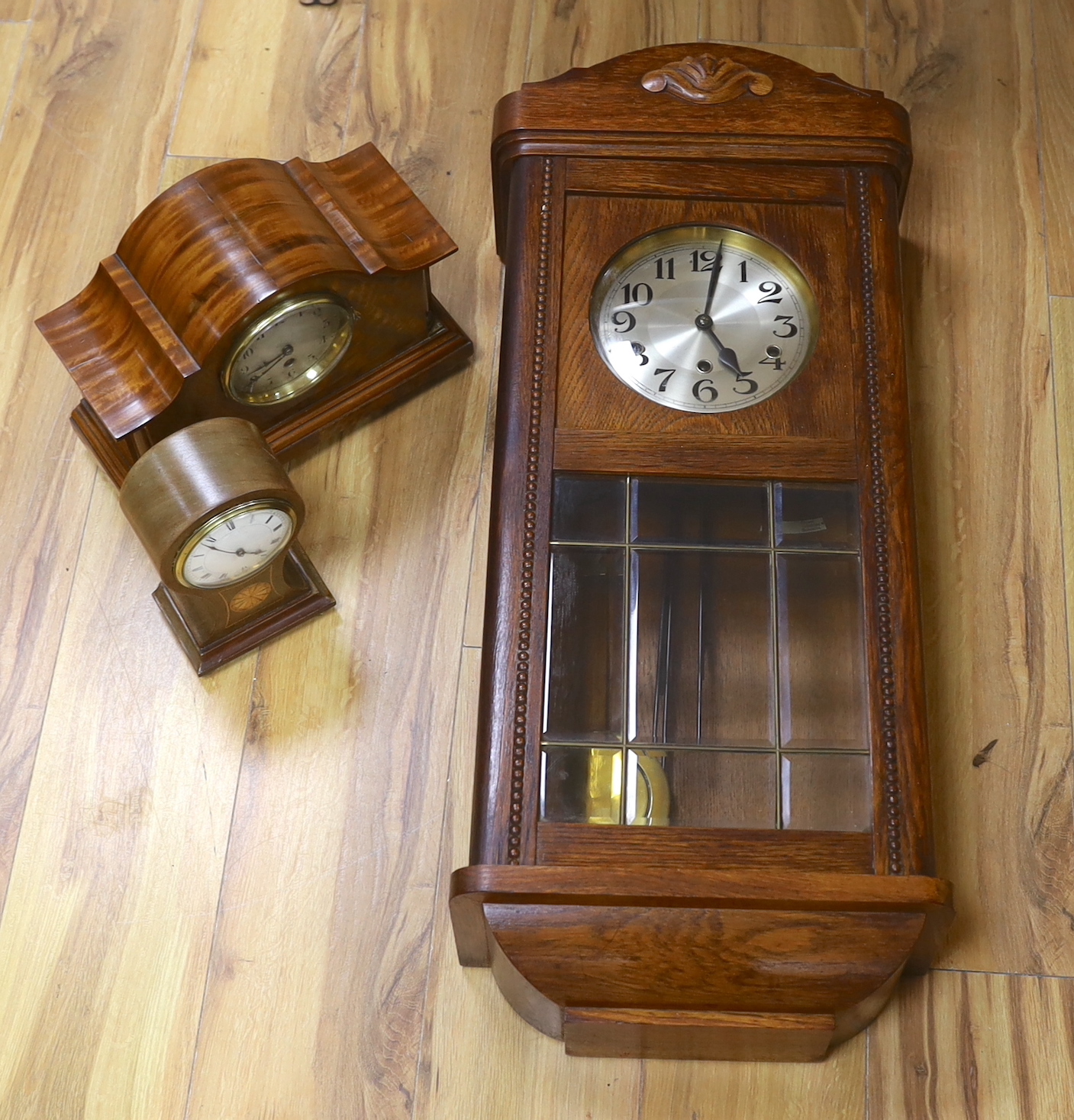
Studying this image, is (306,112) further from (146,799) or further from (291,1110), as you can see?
(291,1110)

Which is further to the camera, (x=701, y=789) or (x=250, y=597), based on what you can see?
(x=250, y=597)

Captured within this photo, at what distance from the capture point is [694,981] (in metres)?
1.32

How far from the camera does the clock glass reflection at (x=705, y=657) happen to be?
1.35m

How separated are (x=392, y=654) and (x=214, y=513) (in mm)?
347

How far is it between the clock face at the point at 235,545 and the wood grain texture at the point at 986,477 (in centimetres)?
79

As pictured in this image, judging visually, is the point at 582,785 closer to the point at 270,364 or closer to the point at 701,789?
the point at 701,789

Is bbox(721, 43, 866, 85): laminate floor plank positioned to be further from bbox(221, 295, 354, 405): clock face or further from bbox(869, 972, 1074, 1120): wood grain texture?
bbox(869, 972, 1074, 1120): wood grain texture

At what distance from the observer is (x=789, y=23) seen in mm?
2027

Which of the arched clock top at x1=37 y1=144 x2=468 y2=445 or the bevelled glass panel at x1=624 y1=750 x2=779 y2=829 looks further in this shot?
the arched clock top at x1=37 y1=144 x2=468 y2=445

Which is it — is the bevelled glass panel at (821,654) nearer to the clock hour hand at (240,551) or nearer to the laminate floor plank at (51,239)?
the clock hour hand at (240,551)

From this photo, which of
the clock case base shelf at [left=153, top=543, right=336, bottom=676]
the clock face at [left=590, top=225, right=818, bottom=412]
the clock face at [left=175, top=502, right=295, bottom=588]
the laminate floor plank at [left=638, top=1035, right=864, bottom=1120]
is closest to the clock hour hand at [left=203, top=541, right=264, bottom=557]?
the clock face at [left=175, top=502, right=295, bottom=588]

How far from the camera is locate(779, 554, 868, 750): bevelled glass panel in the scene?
1.38 meters

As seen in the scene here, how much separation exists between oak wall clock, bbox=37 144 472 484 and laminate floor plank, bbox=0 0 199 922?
108 mm

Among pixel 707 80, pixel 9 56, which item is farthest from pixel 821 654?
pixel 9 56
